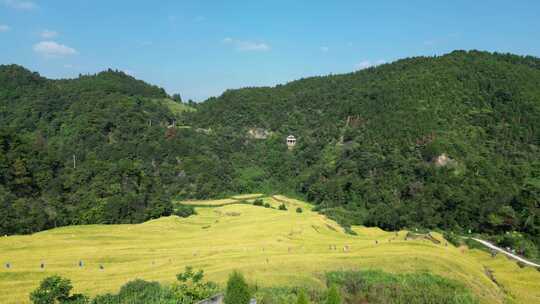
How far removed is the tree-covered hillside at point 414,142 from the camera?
263ft

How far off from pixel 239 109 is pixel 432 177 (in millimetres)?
81143

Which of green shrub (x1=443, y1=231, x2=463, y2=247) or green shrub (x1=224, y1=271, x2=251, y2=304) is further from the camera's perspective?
green shrub (x1=443, y1=231, x2=463, y2=247)

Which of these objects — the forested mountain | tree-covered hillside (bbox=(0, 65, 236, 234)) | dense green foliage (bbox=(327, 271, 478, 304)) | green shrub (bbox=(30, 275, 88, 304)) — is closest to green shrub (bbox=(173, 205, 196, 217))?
tree-covered hillside (bbox=(0, 65, 236, 234))

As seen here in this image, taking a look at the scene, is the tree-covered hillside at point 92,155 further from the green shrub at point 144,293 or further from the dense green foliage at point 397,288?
the dense green foliage at point 397,288

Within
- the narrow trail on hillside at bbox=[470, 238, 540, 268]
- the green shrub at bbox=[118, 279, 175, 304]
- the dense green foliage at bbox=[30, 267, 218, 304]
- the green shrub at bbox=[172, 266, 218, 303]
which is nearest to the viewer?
the green shrub at bbox=[172, 266, 218, 303]

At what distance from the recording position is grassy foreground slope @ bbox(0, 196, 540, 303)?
35.7 meters

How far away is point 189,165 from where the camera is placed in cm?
11206

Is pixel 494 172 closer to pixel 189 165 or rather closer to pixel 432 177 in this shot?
pixel 432 177

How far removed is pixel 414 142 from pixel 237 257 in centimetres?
7423

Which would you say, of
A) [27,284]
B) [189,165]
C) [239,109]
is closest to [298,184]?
[189,165]

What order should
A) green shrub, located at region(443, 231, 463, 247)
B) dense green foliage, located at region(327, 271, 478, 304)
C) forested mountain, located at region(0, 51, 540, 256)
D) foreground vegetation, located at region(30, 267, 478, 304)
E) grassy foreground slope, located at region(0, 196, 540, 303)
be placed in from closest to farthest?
1. foreground vegetation, located at region(30, 267, 478, 304)
2. dense green foliage, located at region(327, 271, 478, 304)
3. grassy foreground slope, located at region(0, 196, 540, 303)
4. green shrub, located at region(443, 231, 463, 247)
5. forested mountain, located at region(0, 51, 540, 256)

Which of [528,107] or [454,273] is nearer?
[454,273]

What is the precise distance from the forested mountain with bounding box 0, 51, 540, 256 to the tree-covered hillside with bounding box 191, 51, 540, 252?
0.36 meters

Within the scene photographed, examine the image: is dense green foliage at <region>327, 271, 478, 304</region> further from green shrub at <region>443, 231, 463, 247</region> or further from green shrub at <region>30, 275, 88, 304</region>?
green shrub at <region>443, 231, 463, 247</region>
